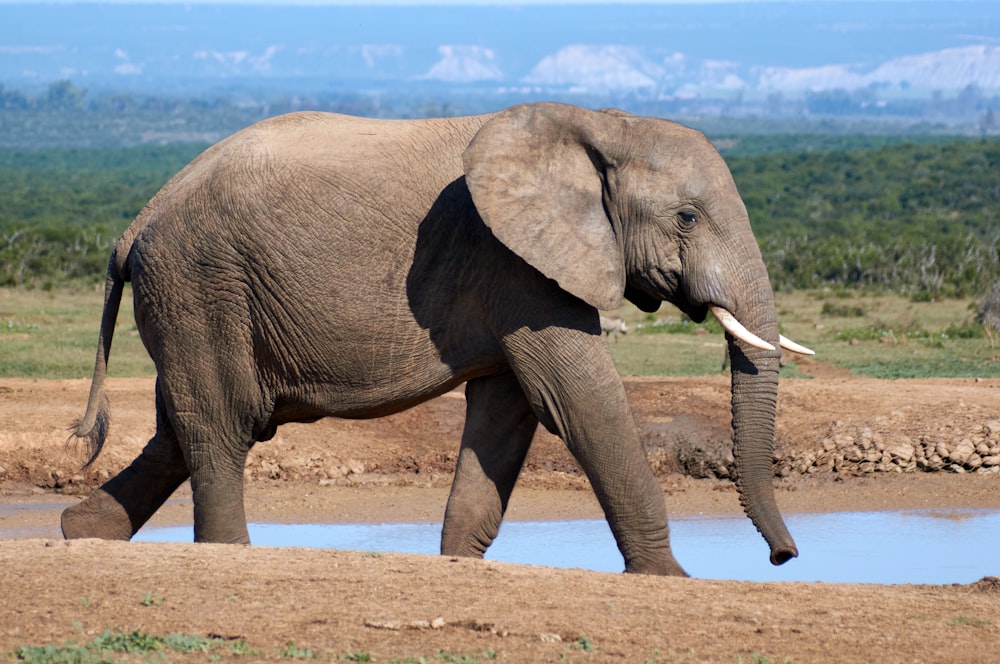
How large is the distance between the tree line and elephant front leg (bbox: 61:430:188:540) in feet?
54.9

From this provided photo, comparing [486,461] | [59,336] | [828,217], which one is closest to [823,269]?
[59,336]

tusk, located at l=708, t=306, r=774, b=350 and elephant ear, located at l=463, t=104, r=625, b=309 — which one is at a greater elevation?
elephant ear, located at l=463, t=104, r=625, b=309

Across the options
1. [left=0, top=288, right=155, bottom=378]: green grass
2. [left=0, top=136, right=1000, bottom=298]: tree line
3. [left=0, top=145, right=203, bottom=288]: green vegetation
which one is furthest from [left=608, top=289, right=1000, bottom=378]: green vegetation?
[left=0, top=145, right=203, bottom=288]: green vegetation

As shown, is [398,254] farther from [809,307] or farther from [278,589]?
[809,307]

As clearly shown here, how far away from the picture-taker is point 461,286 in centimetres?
671

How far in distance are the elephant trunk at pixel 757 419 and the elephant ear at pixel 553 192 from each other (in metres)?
0.59

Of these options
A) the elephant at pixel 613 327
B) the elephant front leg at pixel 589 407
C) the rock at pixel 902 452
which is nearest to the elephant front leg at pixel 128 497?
the elephant front leg at pixel 589 407

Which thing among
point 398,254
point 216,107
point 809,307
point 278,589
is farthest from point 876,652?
point 216,107

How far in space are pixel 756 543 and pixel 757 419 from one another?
318cm

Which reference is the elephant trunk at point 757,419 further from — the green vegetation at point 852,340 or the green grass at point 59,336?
the green grass at point 59,336

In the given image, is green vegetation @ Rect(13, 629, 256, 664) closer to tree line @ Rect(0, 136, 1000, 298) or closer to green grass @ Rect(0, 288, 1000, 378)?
green grass @ Rect(0, 288, 1000, 378)

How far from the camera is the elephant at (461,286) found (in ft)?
21.1

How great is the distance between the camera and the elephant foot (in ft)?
24.6

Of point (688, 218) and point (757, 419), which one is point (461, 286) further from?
point (757, 419)
